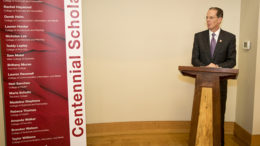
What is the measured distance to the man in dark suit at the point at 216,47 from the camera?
292cm

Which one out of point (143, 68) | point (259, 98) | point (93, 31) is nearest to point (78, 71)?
point (93, 31)

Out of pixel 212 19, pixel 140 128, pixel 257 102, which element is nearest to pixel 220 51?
pixel 212 19

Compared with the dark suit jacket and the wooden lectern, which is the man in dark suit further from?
the wooden lectern

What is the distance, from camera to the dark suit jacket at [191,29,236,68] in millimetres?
2971

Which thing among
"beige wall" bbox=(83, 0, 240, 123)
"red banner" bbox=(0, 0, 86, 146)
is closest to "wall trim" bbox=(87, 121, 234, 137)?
"beige wall" bbox=(83, 0, 240, 123)

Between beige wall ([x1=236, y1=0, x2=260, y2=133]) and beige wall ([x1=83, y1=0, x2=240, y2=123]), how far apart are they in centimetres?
17

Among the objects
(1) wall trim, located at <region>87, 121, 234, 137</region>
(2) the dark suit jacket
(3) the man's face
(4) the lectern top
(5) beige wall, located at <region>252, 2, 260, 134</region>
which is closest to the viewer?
(4) the lectern top

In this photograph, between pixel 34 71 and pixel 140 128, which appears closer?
pixel 34 71

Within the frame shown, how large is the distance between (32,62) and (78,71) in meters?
0.46

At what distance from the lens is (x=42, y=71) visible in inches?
99.5

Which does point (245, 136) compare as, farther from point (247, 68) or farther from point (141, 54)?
point (141, 54)

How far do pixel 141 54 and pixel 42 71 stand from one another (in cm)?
168

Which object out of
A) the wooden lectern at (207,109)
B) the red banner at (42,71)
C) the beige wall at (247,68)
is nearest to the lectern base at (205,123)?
the wooden lectern at (207,109)

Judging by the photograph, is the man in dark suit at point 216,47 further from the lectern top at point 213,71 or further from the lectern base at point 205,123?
the lectern base at point 205,123
